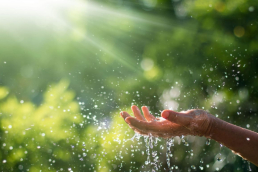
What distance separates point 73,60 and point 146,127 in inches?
342

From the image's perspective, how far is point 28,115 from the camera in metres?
7.99

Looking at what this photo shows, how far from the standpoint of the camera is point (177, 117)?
1.97m

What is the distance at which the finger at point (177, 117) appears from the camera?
1942mm

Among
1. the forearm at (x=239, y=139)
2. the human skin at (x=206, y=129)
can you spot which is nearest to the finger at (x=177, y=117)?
the human skin at (x=206, y=129)

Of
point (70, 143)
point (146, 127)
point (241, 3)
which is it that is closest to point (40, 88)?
point (70, 143)

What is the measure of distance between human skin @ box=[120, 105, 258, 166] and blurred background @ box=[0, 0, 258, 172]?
5458mm

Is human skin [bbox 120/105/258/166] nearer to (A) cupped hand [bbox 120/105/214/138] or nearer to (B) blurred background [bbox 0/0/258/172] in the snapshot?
(A) cupped hand [bbox 120/105/214/138]

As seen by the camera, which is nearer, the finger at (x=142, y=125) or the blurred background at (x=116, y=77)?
the finger at (x=142, y=125)

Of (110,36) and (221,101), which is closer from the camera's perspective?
(221,101)

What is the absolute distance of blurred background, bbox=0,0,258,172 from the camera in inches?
305

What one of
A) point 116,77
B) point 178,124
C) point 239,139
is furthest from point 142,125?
point 116,77

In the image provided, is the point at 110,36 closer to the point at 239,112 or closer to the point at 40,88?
the point at 40,88

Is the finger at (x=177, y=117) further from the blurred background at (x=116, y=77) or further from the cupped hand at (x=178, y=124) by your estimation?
the blurred background at (x=116, y=77)

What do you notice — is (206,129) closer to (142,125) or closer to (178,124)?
(178,124)
